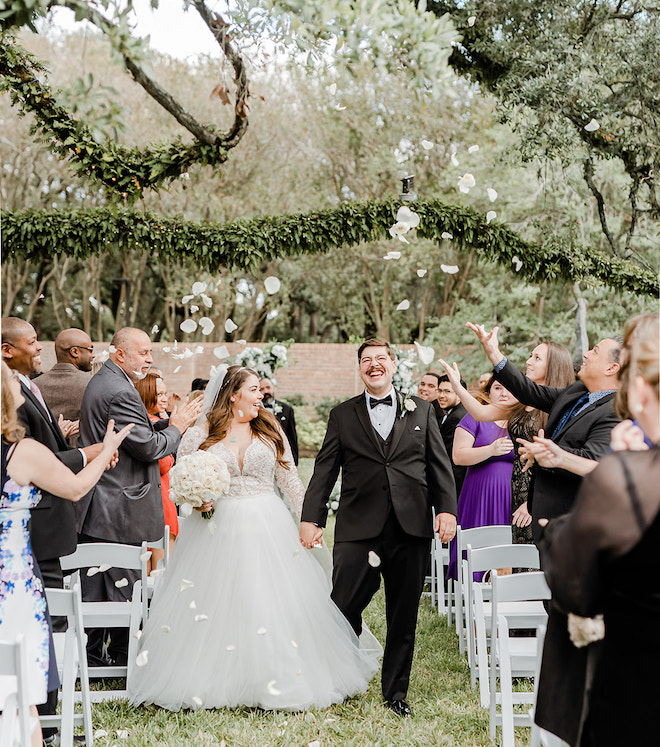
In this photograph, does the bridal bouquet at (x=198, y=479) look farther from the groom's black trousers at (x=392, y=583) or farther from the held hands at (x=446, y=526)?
the held hands at (x=446, y=526)

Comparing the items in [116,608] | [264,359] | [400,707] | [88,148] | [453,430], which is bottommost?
[400,707]

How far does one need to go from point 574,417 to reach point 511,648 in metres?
1.13

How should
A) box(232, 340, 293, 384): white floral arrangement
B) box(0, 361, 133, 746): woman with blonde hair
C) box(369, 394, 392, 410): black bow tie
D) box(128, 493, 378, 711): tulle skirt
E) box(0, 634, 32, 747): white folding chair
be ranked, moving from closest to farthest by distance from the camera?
box(0, 634, 32, 747): white folding chair, box(0, 361, 133, 746): woman with blonde hair, box(128, 493, 378, 711): tulle skirt, box(369, 394, 392, 410): black bow tie, box(232, 340, 293, 384): white floral arrangement

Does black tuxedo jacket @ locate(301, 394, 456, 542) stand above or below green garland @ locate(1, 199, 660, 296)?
below

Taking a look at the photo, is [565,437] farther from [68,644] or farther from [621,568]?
[68,644]

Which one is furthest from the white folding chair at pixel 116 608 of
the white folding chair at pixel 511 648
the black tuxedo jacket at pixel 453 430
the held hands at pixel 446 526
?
the black tuxedo jacket at pixel 453 430

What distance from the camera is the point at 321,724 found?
3.93 meters

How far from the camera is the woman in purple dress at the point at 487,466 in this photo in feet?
18.4

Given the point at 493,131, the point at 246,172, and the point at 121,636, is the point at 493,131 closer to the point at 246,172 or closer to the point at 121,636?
the point at 246,172

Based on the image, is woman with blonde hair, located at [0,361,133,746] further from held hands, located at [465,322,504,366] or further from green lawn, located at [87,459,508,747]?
held hands, located at [465,322,504,366]

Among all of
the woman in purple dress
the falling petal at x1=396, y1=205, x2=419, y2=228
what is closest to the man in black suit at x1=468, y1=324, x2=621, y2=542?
the woman in purple dress

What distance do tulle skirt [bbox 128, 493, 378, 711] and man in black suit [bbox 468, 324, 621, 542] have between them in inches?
53.1

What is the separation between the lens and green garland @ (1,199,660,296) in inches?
289

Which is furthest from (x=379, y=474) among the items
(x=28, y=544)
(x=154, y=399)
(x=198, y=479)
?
(x=154, y=399)
